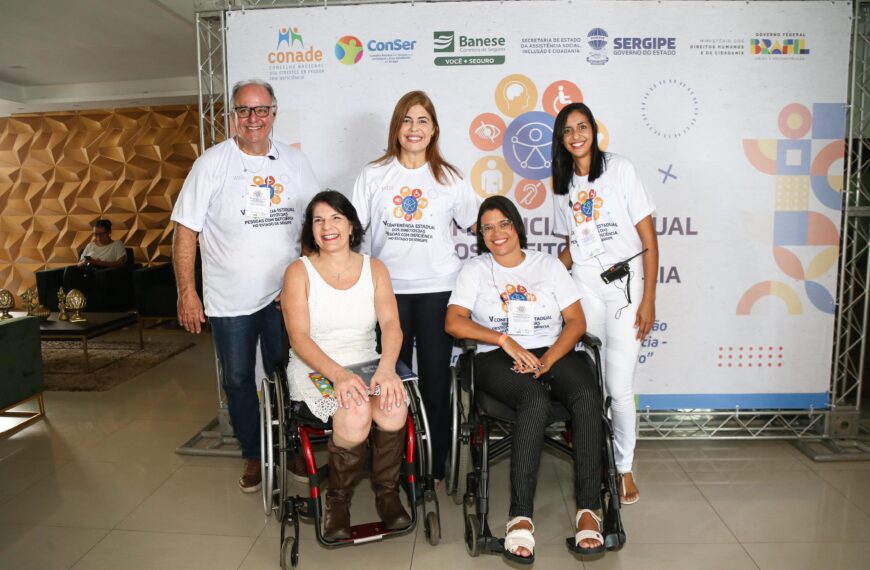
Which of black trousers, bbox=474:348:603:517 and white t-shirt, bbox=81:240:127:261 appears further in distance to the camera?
white t-shirt, bbox=81:240:127:261

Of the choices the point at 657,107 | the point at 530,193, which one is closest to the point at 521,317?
the point at 530,193

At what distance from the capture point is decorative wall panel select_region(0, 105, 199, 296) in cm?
708

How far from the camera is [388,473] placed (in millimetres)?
2307

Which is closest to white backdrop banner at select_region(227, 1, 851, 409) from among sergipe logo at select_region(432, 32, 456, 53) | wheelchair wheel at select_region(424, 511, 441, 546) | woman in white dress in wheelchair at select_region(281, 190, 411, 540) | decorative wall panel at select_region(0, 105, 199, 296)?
sergipe logo at select_region(432, 32, 456, 53)

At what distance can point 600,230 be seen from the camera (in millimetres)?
2586

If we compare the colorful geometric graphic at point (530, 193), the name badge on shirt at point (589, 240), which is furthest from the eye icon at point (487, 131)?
the name badge on shirt at point (589, 240)

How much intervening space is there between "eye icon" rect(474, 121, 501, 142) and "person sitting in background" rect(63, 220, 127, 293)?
16.4 ft

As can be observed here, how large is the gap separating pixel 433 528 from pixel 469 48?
2209mm

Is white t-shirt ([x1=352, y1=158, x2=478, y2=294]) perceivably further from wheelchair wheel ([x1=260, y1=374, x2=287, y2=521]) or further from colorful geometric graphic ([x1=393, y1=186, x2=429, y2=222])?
wheelchair wheel ([x1=260, y1=374, x2=287, y2=521])

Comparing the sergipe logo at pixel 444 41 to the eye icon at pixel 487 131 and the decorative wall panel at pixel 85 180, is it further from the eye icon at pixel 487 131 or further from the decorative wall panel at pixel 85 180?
the decorative wall panel at pixel 85 180

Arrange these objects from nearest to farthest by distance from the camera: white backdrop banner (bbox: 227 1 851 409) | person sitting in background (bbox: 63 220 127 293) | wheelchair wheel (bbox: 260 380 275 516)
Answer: wheelchair wheel (bbox: 260 380 275 516) < white backdrop banner (bbox: 227 1 851 409) < person sitting in background (bbox: 63 220 127 293)

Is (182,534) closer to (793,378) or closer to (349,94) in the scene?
(349,94)

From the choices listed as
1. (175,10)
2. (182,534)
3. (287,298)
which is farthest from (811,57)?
(175,10)

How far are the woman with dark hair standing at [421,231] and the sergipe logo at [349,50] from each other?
68cm
